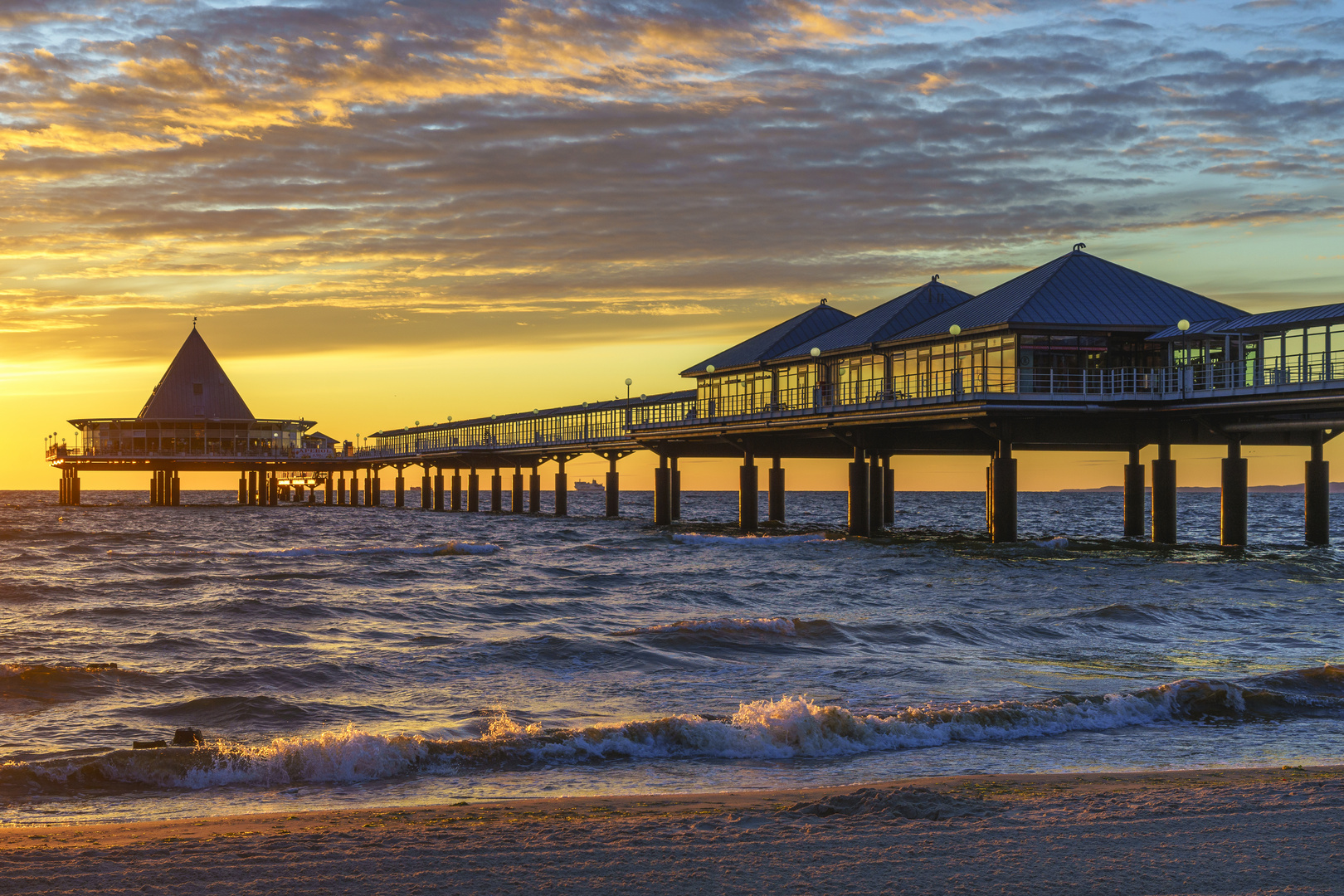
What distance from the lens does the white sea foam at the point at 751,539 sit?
49.0m

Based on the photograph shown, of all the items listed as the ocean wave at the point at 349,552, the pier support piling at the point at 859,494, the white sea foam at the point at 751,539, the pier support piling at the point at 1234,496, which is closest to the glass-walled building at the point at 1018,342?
the pier support piling at the point at 859,494

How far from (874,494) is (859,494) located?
4412 millimetres

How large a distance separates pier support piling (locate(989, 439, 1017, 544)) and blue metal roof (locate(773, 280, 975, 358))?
12.0 metres

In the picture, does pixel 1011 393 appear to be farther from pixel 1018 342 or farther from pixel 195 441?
pixel 195 441

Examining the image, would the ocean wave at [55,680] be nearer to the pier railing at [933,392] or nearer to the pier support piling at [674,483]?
the pier railing at [933,392]

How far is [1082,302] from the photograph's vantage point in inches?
1700

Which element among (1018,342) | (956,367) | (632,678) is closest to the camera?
(632,678)

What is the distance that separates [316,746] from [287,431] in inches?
4523

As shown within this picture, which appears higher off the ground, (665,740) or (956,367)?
(956,367)

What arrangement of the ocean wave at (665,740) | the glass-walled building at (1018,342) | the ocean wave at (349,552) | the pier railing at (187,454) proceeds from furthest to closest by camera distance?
the pier railing at (187,454) → the ocean wave at (349,552) → the glass-walled building at (1018,342) → the ocean wave at (665,740)

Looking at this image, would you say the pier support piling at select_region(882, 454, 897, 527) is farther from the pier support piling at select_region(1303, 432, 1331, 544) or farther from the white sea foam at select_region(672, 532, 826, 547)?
the pier support piling at select_region(1303, 432, 1331, 544)

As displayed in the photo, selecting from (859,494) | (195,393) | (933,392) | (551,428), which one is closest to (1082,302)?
(933,392)

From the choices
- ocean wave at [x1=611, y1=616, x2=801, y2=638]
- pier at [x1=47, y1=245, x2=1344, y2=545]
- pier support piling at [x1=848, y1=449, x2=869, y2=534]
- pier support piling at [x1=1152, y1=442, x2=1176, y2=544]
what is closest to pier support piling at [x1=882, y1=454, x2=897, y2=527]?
pier at [x1=47, y1=245, x2=1344, y2=545]

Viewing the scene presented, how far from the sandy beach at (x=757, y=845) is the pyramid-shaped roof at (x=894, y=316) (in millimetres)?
42685
